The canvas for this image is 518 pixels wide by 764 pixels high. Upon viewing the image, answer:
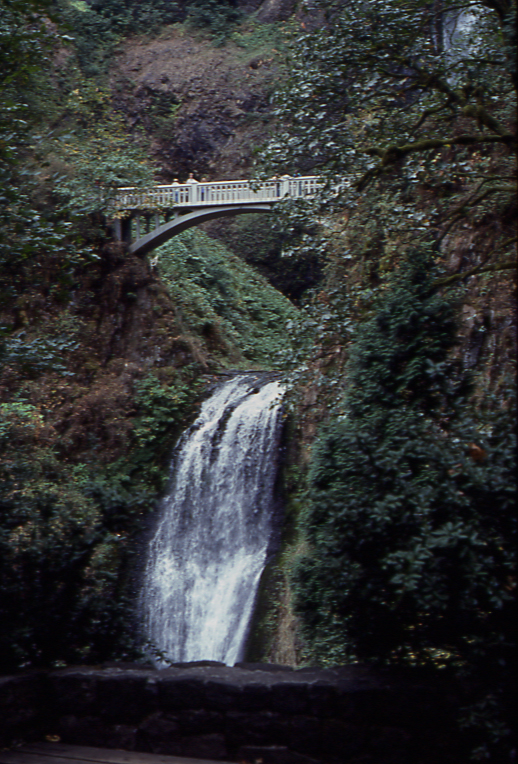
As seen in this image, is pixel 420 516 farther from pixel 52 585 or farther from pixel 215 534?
pixel 215 534

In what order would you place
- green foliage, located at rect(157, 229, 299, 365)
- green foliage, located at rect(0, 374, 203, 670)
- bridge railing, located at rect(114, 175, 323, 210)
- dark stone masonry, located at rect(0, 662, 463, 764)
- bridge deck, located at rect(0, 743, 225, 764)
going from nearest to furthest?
dark stone masonry, located at rect(0, 662, 463, 764), bridge deck, located at rect(0, 743, 225, 764), green foliage, located at rect(0, 374, 203, 670), bridge railing, located at rect(114, 175, 323, 210), green foliage, located at rect(157, 229, 299, 365)

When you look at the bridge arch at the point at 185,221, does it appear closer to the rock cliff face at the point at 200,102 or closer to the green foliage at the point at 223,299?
the green foliage at the point at 223,299

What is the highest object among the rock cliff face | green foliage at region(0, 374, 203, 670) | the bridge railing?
the rock cliff face

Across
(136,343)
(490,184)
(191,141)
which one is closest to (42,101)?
(136,343)

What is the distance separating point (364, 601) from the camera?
435 cm

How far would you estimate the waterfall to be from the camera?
13.1 meters

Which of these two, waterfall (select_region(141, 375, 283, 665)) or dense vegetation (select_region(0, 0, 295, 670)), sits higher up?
dense vegetation (select_region(0, 0, 295, 670))

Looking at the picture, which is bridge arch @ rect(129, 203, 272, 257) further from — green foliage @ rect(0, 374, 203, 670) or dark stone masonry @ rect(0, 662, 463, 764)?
dark stone masonry @ rect(0, 662, 463, 764)

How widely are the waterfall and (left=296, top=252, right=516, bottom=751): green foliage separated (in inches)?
286

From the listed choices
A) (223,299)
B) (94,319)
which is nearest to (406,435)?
(94,319)

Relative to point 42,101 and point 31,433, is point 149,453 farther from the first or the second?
point 42,101

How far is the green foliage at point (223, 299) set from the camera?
70.3ft

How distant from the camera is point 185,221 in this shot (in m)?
19.0

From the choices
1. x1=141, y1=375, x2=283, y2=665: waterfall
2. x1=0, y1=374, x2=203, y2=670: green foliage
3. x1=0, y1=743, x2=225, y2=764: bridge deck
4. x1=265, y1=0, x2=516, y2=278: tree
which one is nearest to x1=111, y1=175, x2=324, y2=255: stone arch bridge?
x1=141, y1=375, x2=283, y2=665: waterfall
